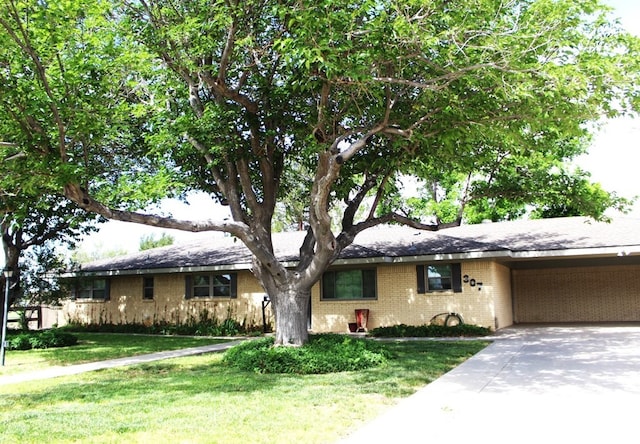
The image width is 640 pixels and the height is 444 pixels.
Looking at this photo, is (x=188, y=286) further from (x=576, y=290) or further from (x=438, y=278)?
(x=576, y=290)

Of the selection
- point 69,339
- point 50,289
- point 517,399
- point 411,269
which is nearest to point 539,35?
point 517,399

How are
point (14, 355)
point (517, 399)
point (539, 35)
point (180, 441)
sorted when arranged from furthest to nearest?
point (14, 355), point (539, 35), point (517, 399), point (180, 441)

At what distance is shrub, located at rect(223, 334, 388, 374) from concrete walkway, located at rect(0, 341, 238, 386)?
246 cm

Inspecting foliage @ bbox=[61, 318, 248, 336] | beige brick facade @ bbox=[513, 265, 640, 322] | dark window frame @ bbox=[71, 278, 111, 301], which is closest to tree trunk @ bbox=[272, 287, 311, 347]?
foliage @ bbox=[61, 318, 248, 336]

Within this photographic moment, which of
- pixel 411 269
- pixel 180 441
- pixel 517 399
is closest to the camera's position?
pixel 180 441

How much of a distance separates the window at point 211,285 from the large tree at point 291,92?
8.01 meters

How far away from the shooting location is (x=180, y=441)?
5.66 meters

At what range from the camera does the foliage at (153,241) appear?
190ft

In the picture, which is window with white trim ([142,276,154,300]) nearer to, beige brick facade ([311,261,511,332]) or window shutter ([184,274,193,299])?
window shutter ([184,274,193,299])

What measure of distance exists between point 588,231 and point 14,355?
18.8 metres

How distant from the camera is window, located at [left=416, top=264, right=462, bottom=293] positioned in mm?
18266

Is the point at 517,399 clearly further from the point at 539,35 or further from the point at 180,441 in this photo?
the point at 539,35

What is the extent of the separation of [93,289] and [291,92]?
17595 millimetres

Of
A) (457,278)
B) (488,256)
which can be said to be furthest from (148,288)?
(488,256)
